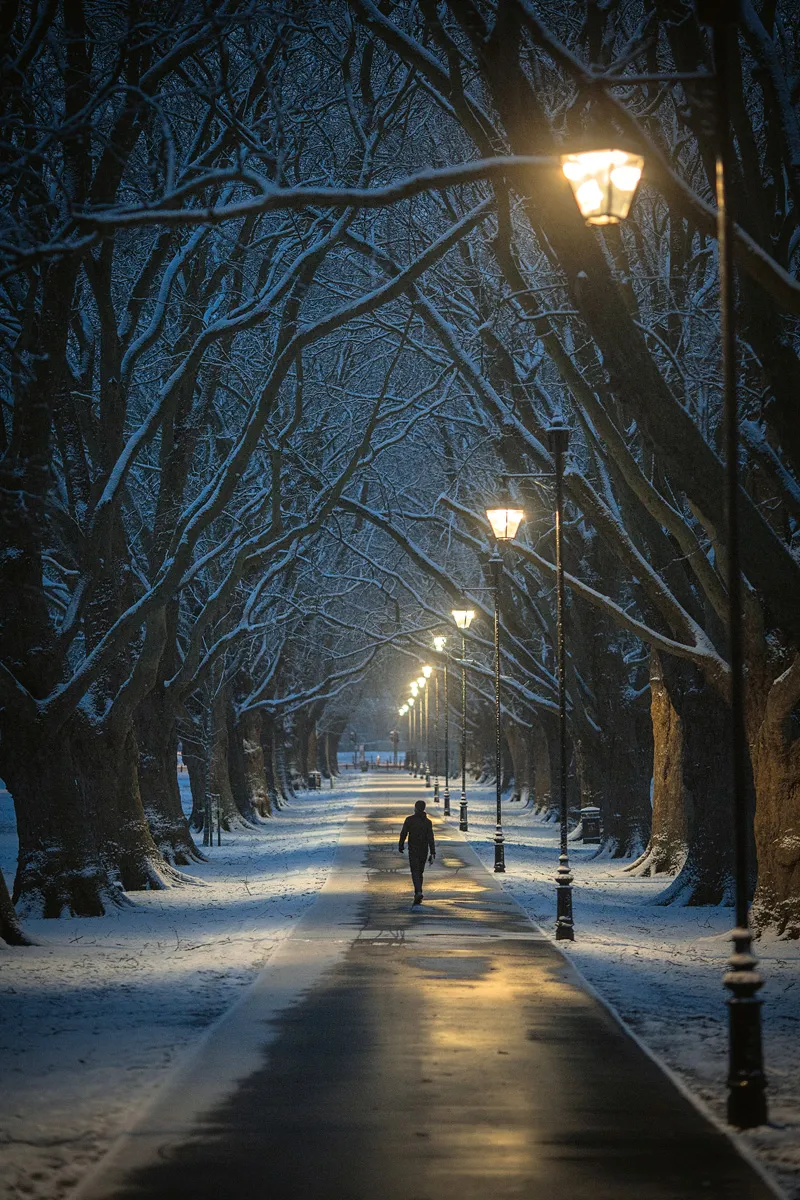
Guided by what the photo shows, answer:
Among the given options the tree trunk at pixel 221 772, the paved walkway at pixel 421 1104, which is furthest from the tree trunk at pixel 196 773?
the paved walkway at pixel 421 1104

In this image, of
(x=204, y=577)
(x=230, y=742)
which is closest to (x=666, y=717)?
(x=204, y=577)

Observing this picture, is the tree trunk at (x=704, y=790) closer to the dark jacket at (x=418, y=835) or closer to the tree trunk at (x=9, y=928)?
the dark jacket at (x=418, y=835)

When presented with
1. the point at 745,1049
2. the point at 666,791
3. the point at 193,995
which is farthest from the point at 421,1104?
the point at 666,791

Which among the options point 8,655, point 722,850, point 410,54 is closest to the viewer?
point 410,54

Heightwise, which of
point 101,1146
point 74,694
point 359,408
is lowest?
point 101,1146

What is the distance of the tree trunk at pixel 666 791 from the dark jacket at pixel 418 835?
19.0ft

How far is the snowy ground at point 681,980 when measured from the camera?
30.0 ft

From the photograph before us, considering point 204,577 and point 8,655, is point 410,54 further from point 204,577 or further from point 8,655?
point 204,577

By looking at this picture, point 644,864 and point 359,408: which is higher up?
point 359,408

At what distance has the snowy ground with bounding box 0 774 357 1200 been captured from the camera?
8.09 metres

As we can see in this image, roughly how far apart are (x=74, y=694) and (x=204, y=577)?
1953 centimetres

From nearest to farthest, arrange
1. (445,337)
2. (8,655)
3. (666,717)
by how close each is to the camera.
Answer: (8,655) < (445,337) < (666,717)

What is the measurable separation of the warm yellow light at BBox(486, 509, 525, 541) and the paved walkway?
10047 millimetres

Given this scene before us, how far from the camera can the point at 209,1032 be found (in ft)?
36.8
